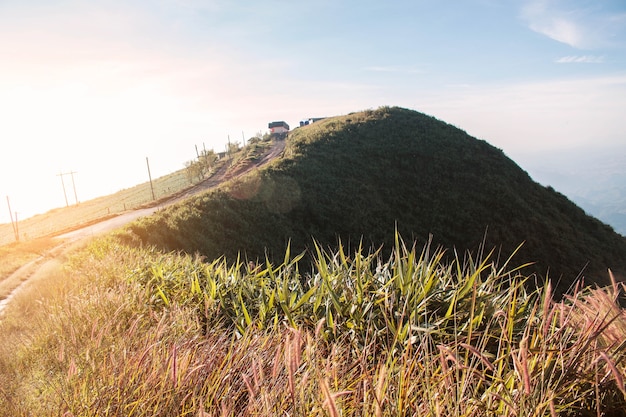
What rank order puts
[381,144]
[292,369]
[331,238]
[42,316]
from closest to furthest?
[292,369] < [42,316] < [331,238] < [381,144]

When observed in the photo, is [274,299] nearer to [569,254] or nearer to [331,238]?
[331,238]

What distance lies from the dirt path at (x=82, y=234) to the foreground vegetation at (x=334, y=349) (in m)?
7.87

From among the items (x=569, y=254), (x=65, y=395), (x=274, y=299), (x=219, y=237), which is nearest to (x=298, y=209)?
(x=219, y=237)

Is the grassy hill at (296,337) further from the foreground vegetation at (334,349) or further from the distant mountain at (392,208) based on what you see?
the distant mountain at (392,208)

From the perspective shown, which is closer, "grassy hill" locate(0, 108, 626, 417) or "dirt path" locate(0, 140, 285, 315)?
"grassy hill" locate(0, 108, 626, 417)

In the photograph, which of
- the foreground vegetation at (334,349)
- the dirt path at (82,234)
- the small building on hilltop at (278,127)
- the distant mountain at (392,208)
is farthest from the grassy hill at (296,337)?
the small building on hilltop at (278,127)

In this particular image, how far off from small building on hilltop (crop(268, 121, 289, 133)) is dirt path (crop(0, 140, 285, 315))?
485 inches

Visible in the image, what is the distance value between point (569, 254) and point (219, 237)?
1427 inches

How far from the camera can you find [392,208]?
46281mm

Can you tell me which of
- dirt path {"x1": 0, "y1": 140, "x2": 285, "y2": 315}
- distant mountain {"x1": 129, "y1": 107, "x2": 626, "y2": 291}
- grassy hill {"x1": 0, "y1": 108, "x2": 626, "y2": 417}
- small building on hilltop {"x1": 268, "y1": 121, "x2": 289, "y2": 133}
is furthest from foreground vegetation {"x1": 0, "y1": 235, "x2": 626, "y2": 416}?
small building on hilltop {"x1": 268, "y1": 121, "x2": 289, "y2": 133}

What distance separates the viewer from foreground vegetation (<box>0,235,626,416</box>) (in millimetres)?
3123

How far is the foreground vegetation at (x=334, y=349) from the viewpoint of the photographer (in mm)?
3123

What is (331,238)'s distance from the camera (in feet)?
126

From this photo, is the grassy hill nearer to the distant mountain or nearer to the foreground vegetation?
the foreground vegetation
